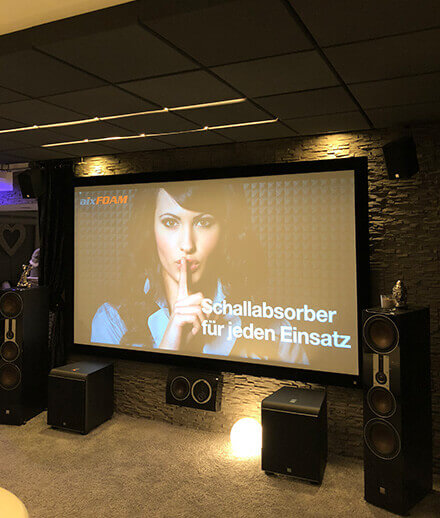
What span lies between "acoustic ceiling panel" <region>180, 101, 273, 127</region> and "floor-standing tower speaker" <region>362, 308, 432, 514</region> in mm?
1501

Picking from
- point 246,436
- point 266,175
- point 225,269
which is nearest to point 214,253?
point 225,269

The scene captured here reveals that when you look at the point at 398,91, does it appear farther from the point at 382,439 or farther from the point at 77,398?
the point at 77,398

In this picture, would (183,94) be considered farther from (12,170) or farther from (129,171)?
(12,170)

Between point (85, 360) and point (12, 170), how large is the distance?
2.27 m

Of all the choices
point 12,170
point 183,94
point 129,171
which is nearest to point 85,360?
point 129,171

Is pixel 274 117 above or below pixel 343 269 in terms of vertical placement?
above

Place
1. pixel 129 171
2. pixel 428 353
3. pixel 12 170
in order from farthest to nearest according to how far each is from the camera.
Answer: pixel 12 170
pixel 129 171
pixel 428 353

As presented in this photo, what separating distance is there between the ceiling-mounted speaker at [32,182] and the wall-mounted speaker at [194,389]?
2244 millimetres

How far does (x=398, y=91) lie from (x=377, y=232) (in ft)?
3.90

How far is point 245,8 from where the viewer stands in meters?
1.62

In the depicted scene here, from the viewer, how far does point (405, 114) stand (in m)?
2.99

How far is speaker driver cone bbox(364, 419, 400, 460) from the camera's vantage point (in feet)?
9.08

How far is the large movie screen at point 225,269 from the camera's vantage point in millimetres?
3490

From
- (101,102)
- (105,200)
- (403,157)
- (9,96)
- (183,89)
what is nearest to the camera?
(183,89)
